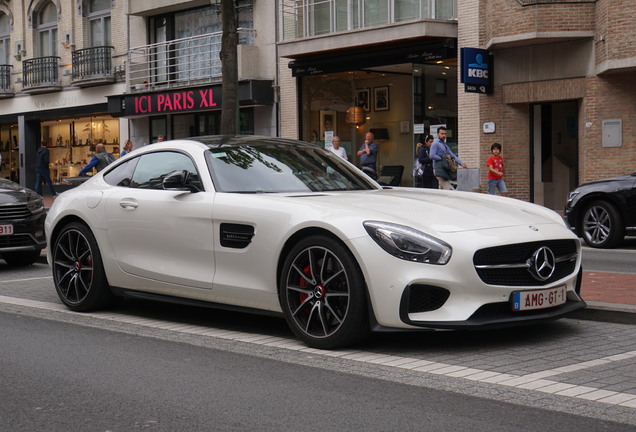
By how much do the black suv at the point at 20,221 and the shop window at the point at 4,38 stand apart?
29000mm

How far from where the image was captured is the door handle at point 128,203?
7668mm

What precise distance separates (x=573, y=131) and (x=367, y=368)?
18.4m

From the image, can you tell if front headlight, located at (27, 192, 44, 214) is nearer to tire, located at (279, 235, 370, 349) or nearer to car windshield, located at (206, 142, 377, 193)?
car windshield, located at (206, 142, 377, 193)

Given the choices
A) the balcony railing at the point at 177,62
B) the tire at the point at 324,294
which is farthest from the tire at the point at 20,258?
the balcony railing at the point at 177,62

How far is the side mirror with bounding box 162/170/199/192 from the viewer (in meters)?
7.18

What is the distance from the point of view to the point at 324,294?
624 cm

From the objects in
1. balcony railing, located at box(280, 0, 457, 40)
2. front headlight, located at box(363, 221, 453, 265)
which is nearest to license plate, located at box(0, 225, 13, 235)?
front headlight, located at box(363, 221, 453, 265)

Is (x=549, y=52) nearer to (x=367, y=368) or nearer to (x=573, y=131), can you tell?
(x=573, y=131)

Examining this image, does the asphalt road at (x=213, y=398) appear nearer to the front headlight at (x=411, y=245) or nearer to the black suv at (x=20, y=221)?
the front headlight at (x=411, y=245)

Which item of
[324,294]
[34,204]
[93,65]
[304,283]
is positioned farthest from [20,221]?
[93,65]

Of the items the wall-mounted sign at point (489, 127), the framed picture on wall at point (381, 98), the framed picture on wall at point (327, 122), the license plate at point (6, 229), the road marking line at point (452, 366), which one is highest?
the framed picture on wall at point (381, 98)

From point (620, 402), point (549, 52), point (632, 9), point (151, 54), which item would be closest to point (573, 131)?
point (549, 52)

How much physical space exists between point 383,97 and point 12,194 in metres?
15.4

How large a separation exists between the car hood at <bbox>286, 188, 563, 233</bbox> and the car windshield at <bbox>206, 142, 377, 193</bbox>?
1.06 ft
